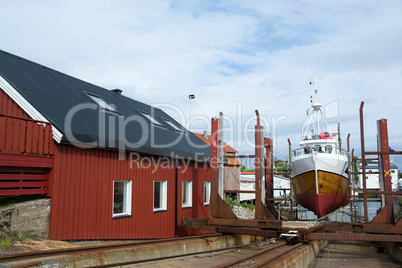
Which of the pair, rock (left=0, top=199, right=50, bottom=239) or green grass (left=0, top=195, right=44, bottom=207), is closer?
rock (left=0, top=199, right=50, bottom=239)

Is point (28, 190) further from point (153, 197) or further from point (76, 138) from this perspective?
point (153, 197)

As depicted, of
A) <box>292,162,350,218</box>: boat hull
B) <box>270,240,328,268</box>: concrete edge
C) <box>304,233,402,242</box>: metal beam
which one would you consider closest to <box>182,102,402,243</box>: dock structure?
<box>304,233,402,242</box>: metal beam

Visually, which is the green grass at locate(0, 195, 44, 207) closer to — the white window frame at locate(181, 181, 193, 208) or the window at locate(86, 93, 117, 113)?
the window at locate(86, 93, 117, 113)

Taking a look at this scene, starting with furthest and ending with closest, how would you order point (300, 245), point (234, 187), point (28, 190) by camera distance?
point (234, 187)
point (300, 245)
point (28, 190)

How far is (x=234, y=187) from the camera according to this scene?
33.8 m

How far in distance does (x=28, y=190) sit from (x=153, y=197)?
→ 536cm

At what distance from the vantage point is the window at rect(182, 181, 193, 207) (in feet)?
53.5

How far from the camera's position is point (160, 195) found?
14492 mm

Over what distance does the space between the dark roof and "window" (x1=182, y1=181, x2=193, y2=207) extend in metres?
1.34

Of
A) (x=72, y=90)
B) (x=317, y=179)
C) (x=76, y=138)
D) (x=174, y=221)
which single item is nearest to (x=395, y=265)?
(x=317, y=179)

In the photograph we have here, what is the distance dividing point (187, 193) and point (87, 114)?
6202mm

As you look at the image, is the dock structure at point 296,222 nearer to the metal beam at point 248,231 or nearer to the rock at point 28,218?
the metal beam at point 248,231

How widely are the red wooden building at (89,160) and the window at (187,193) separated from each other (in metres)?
0.05

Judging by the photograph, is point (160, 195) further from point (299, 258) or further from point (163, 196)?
point (299, 258)
